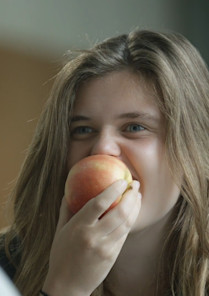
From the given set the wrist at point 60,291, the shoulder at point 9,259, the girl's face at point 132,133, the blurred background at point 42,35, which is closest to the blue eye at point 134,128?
the girl's face at point 132,133

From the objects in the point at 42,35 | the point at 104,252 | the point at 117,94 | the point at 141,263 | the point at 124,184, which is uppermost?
the point at 42,35

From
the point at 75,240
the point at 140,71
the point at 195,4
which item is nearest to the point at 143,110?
the point at 140,71

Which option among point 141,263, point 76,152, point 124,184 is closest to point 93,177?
point 124,184

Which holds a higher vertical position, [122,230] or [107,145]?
[107,145]

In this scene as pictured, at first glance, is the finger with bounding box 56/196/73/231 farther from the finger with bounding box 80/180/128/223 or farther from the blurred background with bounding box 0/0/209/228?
the blurred background with bounding box 0/0/209/228

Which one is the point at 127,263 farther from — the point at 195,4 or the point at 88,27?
the point at 195,4

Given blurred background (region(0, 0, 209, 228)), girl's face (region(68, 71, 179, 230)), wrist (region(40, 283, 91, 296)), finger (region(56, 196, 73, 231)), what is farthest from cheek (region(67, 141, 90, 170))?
blurred background (region(0, 0, 209, 228))

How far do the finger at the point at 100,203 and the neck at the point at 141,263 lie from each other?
242mm

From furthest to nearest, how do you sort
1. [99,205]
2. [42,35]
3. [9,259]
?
[42,35], [9,259], [99,205]

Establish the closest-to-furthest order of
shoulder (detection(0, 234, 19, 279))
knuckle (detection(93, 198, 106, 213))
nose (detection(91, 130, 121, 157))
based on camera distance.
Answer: knuckle (detection(93, 198, 106, 213)), nose (detection(91, 130, 121, 157)), shoulder (detection(0, 234, 19, 279))

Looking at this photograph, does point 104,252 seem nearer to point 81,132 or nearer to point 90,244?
point 90,244

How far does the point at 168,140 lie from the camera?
84cm

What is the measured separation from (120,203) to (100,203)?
0.04 metres

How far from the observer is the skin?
71 cm
